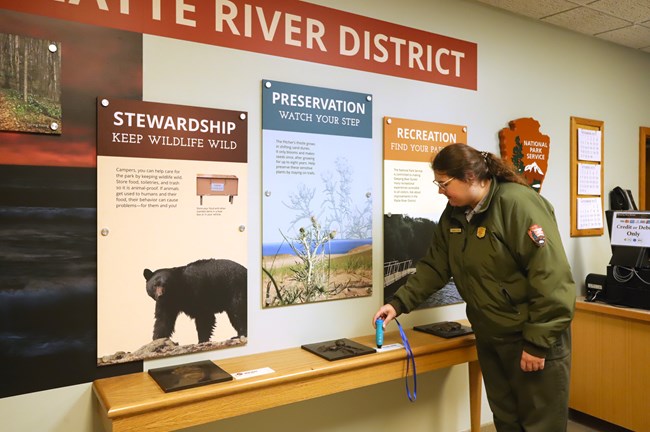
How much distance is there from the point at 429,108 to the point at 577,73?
1473 millimetres

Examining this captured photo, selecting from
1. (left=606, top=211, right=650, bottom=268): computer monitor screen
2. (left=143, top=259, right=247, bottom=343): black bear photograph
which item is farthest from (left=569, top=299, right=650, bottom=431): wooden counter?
(left=143, top=259, right=247, bottom=343): black bear photograph

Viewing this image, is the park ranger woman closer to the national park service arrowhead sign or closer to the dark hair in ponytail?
the dark hair in ponytail

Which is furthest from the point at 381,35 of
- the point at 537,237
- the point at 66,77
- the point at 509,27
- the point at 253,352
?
the point at 253,352

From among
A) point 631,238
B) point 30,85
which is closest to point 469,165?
point 631,238

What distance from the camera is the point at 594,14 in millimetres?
3236

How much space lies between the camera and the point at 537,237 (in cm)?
202

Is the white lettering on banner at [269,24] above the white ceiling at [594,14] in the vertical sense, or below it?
below

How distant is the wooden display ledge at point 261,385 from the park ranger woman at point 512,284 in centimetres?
29

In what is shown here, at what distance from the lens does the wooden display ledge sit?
68.1 inches

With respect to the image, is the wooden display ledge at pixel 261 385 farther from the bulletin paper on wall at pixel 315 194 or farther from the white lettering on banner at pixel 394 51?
the white lettering on banner at pixel 394 51

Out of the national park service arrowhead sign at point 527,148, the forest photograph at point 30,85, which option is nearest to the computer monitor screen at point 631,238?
the national park service arrowhead sign at point 527,148

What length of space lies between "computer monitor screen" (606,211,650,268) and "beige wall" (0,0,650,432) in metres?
0.39

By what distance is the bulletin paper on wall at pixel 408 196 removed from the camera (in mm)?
2711

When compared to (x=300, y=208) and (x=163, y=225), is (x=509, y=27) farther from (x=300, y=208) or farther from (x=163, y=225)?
(x=163, y=225)
